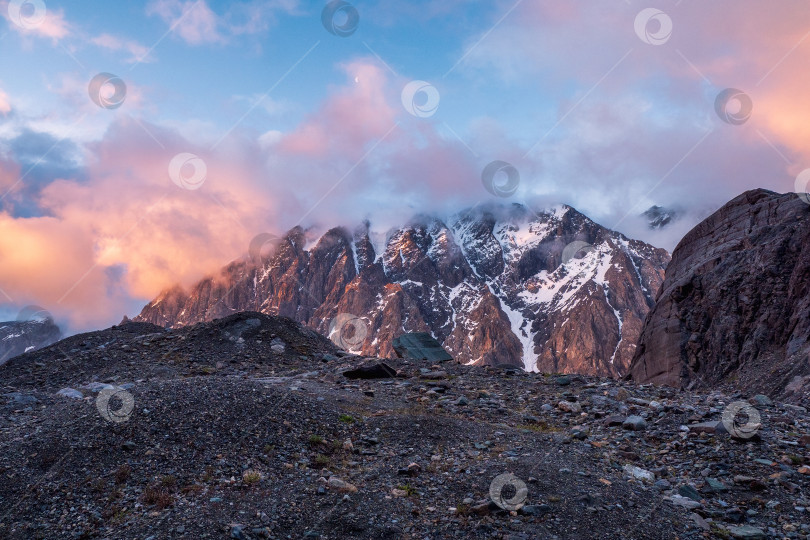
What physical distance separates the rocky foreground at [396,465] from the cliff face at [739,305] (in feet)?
33.7

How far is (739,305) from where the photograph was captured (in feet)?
91.6

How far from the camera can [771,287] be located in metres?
26.8

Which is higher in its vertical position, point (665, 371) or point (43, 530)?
point (665, 371)

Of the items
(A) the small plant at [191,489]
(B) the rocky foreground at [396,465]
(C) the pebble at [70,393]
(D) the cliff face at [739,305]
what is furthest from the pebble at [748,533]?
(C) the pebble at [70,393]

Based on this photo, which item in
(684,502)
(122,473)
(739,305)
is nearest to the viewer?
(684,502)

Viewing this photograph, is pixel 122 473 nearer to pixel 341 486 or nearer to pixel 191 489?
pixel 191 489

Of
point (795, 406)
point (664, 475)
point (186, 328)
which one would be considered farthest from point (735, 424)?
point (186, 328)

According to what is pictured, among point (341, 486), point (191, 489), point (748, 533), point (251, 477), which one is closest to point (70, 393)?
point (191, 489)

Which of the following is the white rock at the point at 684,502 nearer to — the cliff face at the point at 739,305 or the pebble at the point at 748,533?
the pebble at the point at 748,533

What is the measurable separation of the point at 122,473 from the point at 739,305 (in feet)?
98.9

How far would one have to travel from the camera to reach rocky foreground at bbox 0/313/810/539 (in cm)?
874

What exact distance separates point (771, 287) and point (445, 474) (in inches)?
982

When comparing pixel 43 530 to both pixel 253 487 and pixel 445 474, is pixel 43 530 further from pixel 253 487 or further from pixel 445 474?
pixel 445 474

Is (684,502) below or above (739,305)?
below
